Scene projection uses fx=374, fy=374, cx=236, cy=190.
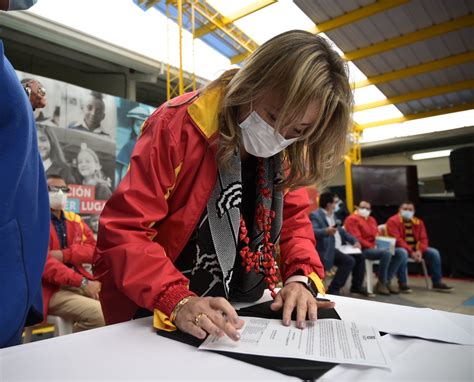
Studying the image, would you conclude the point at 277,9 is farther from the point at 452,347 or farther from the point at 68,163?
the point at 452,347

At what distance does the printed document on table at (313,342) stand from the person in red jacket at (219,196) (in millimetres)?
44

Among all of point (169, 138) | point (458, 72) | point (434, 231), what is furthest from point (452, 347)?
point (458, 72)

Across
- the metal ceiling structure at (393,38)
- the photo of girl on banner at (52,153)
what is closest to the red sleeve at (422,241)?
the metal ceiling structure at (393,38)

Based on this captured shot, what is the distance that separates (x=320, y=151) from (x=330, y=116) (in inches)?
5.7

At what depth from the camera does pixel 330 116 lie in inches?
35.6

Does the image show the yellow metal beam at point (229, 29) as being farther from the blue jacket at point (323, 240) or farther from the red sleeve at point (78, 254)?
the red sleeve at point (78, 254)

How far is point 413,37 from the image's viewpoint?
19.0 ft

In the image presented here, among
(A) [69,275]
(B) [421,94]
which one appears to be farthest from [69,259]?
(B) [421,94]

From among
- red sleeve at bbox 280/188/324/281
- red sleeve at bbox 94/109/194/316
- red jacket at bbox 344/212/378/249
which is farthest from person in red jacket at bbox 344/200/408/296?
A: red sleeve at bbox 94/109/194/316

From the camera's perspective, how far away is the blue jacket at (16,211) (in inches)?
25.0

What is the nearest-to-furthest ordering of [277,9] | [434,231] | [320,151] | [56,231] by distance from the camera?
[320,151] → [56,231] → [277,9] → [434,231]

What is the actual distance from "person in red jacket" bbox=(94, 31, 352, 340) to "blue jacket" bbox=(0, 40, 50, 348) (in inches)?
5.2

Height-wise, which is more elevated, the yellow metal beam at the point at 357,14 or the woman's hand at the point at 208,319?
the yellow metal beam at the point at 357,14

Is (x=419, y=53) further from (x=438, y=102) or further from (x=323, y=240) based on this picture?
(x=323, y=240)
